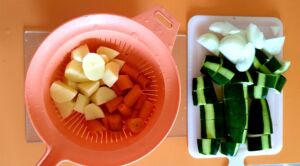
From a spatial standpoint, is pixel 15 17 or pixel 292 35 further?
pixel 292 35

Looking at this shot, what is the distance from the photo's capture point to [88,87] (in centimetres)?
76

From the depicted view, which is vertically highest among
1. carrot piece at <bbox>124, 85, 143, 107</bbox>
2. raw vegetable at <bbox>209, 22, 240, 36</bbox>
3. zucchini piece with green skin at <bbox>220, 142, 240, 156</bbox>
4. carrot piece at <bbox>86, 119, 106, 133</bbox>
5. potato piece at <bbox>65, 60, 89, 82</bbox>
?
raw vegetable at <bbox>209, 22, 240, 36</bbox>

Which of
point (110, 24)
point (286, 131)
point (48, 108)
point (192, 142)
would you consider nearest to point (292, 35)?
point (286, 131)

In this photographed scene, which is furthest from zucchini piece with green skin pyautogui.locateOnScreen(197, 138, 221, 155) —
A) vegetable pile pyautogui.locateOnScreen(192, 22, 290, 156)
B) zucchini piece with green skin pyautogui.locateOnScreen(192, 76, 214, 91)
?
zucchini piece with green skin pyautogui.locateOnScreen(192, 76, 214, 91)

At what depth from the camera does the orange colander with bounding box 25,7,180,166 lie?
708 millimetres

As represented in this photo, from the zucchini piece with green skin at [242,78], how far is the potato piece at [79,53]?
0.32 m

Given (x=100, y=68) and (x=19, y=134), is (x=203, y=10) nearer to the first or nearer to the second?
(x=100, y=68)

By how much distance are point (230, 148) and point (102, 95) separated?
0.30 metres

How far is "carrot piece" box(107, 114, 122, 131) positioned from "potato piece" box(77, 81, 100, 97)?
7 centimetres

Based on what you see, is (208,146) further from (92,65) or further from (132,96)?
(92,65)

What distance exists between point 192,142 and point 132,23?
0.31 metres

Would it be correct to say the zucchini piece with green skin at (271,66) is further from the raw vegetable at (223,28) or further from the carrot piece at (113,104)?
the carrot piece at (113,104)

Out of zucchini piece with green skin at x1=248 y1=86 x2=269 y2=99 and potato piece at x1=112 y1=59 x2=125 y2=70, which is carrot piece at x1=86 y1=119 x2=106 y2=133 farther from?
zucchini piece with green skin at x1=248 y1=86 x2=269 y2=99

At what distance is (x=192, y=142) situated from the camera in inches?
34.9
